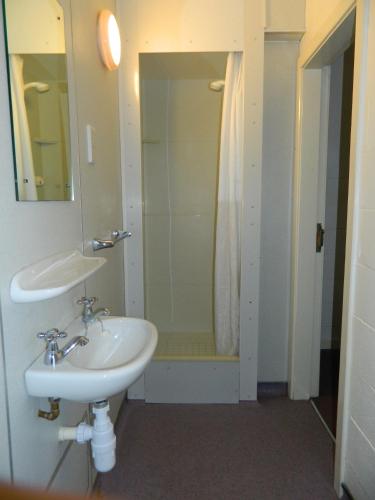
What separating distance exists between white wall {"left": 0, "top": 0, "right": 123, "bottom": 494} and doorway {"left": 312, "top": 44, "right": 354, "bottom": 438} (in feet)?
4.92

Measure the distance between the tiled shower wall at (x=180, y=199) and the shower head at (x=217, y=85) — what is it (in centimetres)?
9

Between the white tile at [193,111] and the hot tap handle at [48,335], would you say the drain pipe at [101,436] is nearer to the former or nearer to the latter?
the hot tap handle at [48,335]

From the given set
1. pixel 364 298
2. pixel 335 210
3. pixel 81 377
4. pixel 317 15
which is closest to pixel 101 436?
pixel 81 377

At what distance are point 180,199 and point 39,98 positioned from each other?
63.8 inches

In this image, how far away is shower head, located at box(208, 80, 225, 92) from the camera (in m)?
2.18

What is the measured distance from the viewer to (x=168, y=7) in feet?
6.06

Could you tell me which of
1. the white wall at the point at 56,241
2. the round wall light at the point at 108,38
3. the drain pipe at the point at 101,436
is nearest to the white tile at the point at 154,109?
the white wall at the point at 56,241

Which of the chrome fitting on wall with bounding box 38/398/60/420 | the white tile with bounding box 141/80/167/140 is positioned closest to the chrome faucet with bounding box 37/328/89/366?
the chrome fitting on wall with bounding box 38/398/60/420

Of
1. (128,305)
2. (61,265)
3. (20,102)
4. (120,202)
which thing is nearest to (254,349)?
(128,305)

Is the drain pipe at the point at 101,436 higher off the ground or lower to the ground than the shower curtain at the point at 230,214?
lower

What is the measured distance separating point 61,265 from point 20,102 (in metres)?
0.45

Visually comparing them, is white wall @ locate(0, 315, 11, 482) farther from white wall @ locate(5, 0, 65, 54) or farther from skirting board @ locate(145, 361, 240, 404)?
skirting board @ locate(145, 361, 240, 404)

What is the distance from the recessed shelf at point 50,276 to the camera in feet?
2.52

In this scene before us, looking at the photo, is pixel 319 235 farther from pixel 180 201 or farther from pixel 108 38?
pixel 108 38
